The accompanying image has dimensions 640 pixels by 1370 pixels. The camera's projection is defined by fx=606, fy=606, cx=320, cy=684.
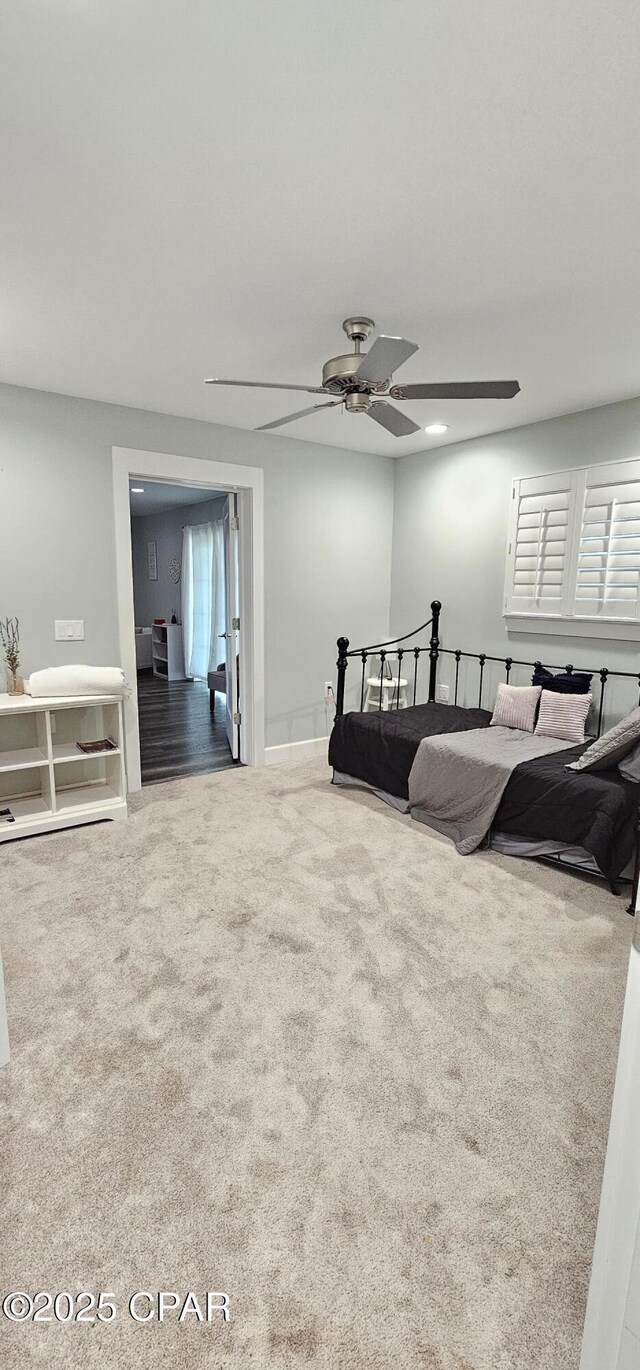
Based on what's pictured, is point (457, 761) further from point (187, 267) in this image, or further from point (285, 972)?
point (187, 267)

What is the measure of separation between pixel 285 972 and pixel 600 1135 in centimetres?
107

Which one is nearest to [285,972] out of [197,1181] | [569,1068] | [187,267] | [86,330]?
[197,1181]

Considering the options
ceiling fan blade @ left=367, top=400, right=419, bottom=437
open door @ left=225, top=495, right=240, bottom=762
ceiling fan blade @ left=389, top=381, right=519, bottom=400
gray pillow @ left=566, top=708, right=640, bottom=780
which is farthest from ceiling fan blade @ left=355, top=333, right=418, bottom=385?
open door @ left=225, top=495, right=240, bottom=762

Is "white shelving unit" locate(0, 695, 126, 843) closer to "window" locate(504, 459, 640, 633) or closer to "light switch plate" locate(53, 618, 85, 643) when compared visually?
"light switch plate" locate(53, 618, 85, 643)

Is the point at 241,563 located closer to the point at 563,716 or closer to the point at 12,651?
the point at 12,651

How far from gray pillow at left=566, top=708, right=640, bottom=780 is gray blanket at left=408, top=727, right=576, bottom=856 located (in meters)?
0.33

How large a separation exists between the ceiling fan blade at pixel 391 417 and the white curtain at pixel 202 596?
483 centimetres

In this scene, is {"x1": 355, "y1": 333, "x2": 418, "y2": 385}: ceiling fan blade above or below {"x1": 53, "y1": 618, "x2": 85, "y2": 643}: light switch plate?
above

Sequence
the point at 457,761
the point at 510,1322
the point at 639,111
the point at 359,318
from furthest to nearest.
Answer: the point at 457,761 → the point at 359,318 → the point at 639,111 → the point at 510,1322

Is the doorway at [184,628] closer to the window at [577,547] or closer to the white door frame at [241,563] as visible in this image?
the white door frame at [241,563]

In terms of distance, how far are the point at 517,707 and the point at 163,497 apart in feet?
17.7

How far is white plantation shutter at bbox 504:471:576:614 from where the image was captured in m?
3.88

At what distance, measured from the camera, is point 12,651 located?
11.5ft

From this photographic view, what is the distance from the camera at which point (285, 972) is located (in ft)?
7.22
